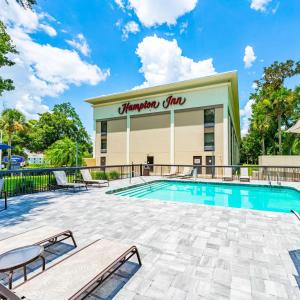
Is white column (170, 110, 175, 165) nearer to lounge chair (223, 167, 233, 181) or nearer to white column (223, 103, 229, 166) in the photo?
white column (223, 103, 229, 166)

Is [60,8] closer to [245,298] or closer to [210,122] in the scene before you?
[245,298]

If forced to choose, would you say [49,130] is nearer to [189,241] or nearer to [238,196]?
[238,196]

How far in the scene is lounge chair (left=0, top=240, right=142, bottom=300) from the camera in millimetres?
1604

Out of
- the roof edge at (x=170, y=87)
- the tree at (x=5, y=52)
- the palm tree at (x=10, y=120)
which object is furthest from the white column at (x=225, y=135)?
the palm tree at (x=10, y=120)

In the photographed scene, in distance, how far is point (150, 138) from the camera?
22750mm

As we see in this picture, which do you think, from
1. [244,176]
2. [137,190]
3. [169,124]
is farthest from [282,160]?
[137,190]

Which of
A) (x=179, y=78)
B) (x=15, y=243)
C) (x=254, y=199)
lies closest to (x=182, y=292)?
(x=15, y=243)

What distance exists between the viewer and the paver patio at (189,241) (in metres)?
2.23

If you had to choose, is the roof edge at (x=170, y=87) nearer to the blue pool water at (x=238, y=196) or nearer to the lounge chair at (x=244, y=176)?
the lounge chair at (x=244, y=176)

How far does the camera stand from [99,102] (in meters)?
26.6

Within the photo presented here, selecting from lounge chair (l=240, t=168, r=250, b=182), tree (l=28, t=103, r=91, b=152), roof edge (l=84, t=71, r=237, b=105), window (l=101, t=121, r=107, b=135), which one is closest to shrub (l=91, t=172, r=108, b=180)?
lounge chair (l=240, t=168, r=250, b=182)

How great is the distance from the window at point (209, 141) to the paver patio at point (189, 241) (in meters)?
14.5

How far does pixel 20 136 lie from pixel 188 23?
123ft

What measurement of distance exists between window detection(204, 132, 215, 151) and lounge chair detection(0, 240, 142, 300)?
18.4 meters
